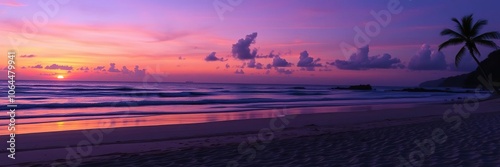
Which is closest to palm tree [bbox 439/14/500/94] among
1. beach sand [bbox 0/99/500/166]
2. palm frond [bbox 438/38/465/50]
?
palm frond [bbox 438/38/465/50]

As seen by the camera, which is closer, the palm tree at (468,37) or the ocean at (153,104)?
the ocean at (153,104)

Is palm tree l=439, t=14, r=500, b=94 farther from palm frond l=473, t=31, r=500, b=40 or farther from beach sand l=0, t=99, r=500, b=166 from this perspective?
beach sand l=0, t=99, r=500, b=166

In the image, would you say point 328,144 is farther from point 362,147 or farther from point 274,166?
point 274,166

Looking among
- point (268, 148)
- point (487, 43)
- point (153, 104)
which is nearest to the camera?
point (268, 148)

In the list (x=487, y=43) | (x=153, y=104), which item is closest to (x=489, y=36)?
(x=487, y=43)

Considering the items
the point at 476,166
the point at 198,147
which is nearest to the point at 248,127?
the point at 198,147

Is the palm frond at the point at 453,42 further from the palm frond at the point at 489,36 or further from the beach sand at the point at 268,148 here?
the beach sand at the point at 268,148

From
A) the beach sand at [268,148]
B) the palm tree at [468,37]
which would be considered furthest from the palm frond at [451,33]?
the beach sand at [268,148]

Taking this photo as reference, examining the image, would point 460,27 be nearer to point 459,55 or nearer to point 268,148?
point 459,55

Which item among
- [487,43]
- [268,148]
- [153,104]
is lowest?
[153,104]

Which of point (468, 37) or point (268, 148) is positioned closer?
point (268, 148)

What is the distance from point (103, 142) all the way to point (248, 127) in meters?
4.81

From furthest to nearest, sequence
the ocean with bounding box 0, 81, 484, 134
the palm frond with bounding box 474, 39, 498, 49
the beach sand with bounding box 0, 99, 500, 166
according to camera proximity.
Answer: the palm frond with bounding box 474, 39, 498, 49, the ocean with bounding box 0, 81, 484, 134, the beach sand with bounding box 0, 99, 500, 166

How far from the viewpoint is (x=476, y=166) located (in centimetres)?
607
